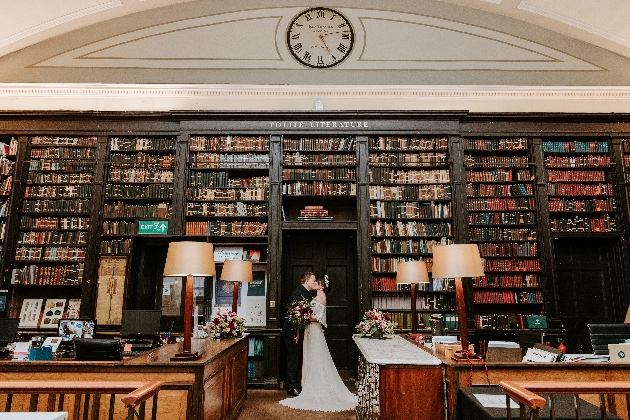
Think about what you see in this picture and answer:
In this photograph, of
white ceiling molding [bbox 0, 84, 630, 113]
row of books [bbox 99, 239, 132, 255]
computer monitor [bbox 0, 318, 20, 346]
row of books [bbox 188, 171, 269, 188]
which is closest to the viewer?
computer monitor [bbox 0, 318, 20, 346]

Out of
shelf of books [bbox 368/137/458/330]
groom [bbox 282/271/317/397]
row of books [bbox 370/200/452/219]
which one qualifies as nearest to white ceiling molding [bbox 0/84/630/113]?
shelf of books [bbox 368/137/458/330]

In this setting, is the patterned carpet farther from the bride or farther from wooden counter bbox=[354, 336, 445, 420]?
wooden counter bbox=[354, 336, 445, 420]

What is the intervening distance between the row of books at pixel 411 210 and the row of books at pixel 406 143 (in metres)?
0.82

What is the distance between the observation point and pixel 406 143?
6297 millimetres

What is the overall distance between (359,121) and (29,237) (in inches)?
194

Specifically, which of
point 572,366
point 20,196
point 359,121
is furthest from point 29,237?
point 572,366

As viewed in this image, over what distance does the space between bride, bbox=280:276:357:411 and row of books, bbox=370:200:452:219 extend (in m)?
1.61

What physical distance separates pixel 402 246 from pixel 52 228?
4.91 m

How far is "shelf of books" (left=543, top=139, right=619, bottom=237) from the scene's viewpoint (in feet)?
19.8

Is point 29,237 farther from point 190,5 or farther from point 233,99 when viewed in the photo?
point 190,5

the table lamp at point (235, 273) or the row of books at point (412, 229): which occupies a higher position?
the row of books at point (412, 229)

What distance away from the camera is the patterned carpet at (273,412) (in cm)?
424

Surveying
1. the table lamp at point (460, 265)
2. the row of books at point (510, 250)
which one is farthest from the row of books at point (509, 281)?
the table lamp at point (460, 265)

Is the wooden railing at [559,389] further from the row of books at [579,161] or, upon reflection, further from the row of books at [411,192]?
the row of books at [579,161]
